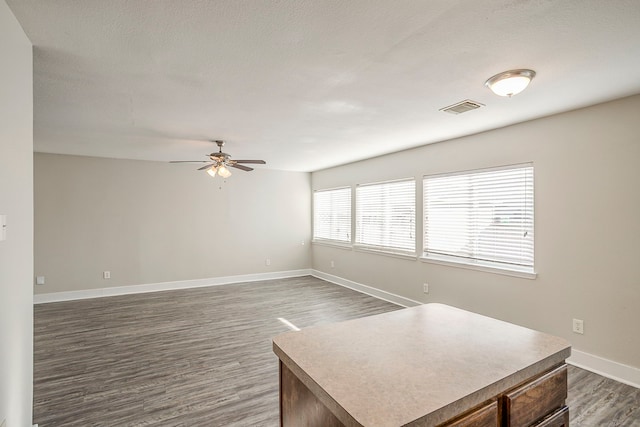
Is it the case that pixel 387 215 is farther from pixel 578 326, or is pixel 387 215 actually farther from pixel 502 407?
pixel 502 407

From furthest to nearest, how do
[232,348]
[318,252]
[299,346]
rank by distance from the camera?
[318,252] < [232,348] < [299,346]

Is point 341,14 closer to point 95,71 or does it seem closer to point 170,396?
point 95,71

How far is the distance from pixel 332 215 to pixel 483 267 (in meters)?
3.67

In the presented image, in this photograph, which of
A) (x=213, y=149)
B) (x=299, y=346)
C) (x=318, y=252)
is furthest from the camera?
(x=318, y=252)

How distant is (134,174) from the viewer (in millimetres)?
5941

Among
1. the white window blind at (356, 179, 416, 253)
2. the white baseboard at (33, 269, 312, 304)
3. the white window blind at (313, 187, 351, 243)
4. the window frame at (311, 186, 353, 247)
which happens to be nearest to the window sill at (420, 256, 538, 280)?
the white window blind at (356, 179, 416, 253)

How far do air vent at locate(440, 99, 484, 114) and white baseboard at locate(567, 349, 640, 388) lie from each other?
2587 millimetres

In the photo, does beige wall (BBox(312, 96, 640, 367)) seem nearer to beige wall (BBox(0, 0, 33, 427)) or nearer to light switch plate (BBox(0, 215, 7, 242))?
beige wall (BBox(0, 0, 33, 427))

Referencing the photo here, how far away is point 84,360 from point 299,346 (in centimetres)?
316

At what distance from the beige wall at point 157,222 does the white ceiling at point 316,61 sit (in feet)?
7.31

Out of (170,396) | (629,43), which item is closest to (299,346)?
(170,396)

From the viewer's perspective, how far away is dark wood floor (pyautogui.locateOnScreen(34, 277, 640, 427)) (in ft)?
7.76

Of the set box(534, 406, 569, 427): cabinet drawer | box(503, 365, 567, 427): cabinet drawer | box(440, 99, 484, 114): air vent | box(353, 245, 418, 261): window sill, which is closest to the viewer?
box(503, 365, 567, 427): cabinet drawer

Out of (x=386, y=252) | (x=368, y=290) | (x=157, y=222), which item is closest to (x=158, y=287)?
(x=157, y=222)
